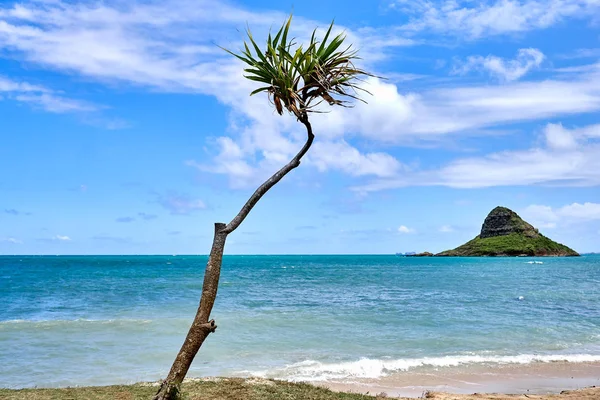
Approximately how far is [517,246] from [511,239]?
5.32m

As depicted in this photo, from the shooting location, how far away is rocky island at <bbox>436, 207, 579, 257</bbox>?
166 m

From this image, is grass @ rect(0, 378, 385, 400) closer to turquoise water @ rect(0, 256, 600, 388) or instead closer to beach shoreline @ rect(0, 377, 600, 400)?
beach shoreline @ rect(0, 377, 600, 400)

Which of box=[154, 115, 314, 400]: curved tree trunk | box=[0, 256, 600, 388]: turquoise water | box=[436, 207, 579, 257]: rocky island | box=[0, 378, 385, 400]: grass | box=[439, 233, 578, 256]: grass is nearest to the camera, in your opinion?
box=[154, 115, 314, 400]: curved tree trunk

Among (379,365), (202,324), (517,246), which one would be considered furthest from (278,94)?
(517,246)

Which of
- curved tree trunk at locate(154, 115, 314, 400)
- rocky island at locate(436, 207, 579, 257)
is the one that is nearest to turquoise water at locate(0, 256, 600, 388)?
curved tree trunk at locate(154, 115, 314, 400)

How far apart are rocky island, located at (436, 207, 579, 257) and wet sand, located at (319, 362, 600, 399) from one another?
160 meters

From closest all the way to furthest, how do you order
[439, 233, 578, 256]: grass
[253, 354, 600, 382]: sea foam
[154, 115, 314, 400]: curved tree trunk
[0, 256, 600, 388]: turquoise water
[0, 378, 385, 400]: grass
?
1. [154, 115, 314, 400]: curved tree trunk
2. [0, 378, 385, 400]: grass
3. [253, 354, 600, 382]: sea foam
4. [0, 256, 600, 388]: turquoise water
5. [439, 233, 578, 256]: grass

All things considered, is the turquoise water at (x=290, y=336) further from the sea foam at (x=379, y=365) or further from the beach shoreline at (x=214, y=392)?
the beach shoreline at (x=214, y=392)

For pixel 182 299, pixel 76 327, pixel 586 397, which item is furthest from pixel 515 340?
pixel 182 299

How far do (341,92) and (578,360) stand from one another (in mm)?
13941

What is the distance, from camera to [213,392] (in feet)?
33.1

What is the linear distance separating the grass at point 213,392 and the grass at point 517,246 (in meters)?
168

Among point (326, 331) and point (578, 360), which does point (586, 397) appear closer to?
point (578, 360)

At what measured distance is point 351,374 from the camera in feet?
48.6
